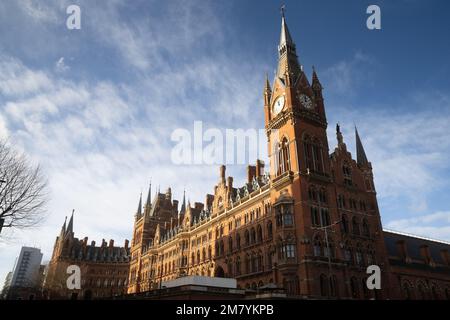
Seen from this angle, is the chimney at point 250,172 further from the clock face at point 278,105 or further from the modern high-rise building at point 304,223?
the clock face at point 278,105

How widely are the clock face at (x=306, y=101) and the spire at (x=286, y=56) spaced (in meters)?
3.51

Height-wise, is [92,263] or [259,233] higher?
[92,263]

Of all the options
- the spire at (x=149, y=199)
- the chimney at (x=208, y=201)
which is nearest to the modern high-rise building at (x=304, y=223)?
the chimney at (x=208, y=201)

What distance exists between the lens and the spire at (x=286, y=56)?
192 ft

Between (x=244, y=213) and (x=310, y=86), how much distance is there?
2399 centimetres

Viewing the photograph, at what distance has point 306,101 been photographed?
5578 centimetres

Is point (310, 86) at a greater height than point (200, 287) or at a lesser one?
greater

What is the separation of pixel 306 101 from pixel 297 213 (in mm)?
19285

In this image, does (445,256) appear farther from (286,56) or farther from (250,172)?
(286,56)

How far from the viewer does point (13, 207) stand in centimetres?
2939

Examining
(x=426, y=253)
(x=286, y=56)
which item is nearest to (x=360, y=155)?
(x=286, y=56)

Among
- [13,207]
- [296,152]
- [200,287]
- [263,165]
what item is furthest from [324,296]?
[13,207]
